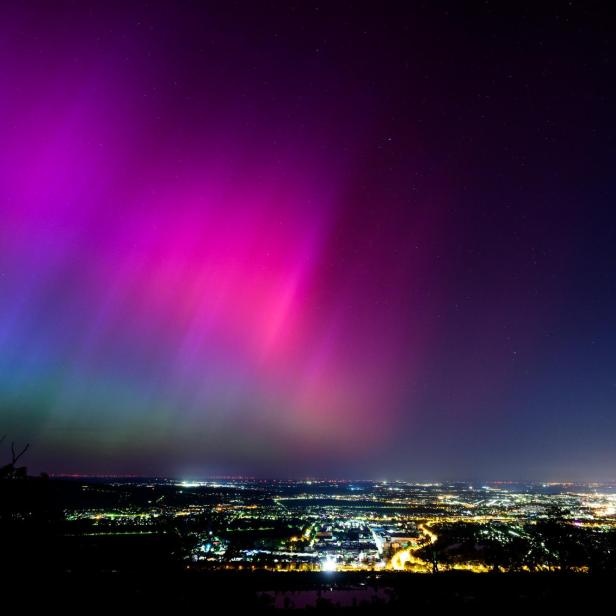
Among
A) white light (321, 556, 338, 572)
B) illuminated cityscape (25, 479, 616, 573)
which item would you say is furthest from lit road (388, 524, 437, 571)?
white light (321, 556, 338, 572)

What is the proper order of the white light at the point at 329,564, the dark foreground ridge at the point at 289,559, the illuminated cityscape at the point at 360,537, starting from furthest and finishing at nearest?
the illuminated cityscape at the point at 360,537
the white light at the point at 329,564
the dark foreground ridge at the point at 289,559

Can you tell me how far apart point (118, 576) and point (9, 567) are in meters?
9.03

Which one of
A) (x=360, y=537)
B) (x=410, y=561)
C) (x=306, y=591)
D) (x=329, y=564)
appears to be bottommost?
(x=306, y=591)

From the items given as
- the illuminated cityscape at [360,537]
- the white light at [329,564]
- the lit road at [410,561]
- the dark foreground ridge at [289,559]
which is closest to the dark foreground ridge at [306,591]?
the dark foreground ridge at [289,559]

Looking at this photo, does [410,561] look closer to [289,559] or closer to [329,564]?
[329,564]

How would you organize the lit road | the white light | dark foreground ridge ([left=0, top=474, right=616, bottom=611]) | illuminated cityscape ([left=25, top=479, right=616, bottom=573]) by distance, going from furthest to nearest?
illuminated cityscape ([left=25, top=479, right=616, bottom=573]) < the lit road < the white light < dark foreground ridge ([left=0, top=474, right=616, bottom=611])

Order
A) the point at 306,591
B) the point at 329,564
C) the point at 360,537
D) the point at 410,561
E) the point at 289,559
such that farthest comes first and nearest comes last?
the point at 360,537 → the point at 410,561 → the point at 289,559 → the point at 329,564 → the point at 306,591

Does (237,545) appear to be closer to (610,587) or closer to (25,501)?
(25,501)

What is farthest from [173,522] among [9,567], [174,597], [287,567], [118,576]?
[9,567]

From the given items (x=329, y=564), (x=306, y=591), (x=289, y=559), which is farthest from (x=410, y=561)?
(x=306, y=591)

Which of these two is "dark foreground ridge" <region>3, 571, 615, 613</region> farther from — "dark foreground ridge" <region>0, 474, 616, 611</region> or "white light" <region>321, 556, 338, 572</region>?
"white light" <region>321, 556, 338, 572</region>

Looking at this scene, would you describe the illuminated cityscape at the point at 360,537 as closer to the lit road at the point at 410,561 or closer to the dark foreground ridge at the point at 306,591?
the lit road at the point at 410,561

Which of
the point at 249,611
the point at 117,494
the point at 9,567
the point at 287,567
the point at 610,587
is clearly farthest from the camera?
the point at 117,494

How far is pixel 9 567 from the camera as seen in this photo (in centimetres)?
1667
